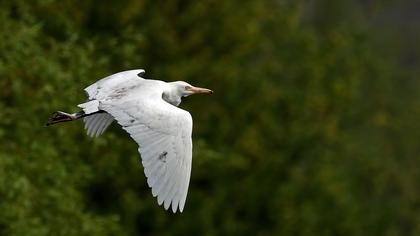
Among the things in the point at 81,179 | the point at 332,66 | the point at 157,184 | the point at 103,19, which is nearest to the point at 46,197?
the point at 81,179

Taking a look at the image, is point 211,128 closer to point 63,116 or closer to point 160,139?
point 63,116

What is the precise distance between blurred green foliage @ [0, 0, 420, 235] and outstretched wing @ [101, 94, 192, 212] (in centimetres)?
237

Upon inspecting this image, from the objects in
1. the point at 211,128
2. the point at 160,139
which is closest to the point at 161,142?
the point at 160,139

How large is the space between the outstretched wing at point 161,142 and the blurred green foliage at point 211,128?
2370 mm

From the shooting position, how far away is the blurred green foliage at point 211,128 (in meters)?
9.09

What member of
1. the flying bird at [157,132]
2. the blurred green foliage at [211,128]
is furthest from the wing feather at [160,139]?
the blurred green foliage at [211,128]

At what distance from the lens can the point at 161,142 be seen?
244 inches

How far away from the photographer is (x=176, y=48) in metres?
16.6

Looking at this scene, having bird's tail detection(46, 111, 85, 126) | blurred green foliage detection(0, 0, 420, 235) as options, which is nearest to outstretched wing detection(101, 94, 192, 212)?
bird's tail detection(46, 111, 85, 126)

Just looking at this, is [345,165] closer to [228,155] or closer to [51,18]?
[228,155]

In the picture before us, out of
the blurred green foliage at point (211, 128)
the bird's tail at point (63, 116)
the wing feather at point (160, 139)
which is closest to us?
the wing feather at point (160, 139)

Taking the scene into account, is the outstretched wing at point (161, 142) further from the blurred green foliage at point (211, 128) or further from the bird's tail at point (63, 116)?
the blurred green foliage at point (211, 128)

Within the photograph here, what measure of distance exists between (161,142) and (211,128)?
36.0 feet

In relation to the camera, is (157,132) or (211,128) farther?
(211,128)
